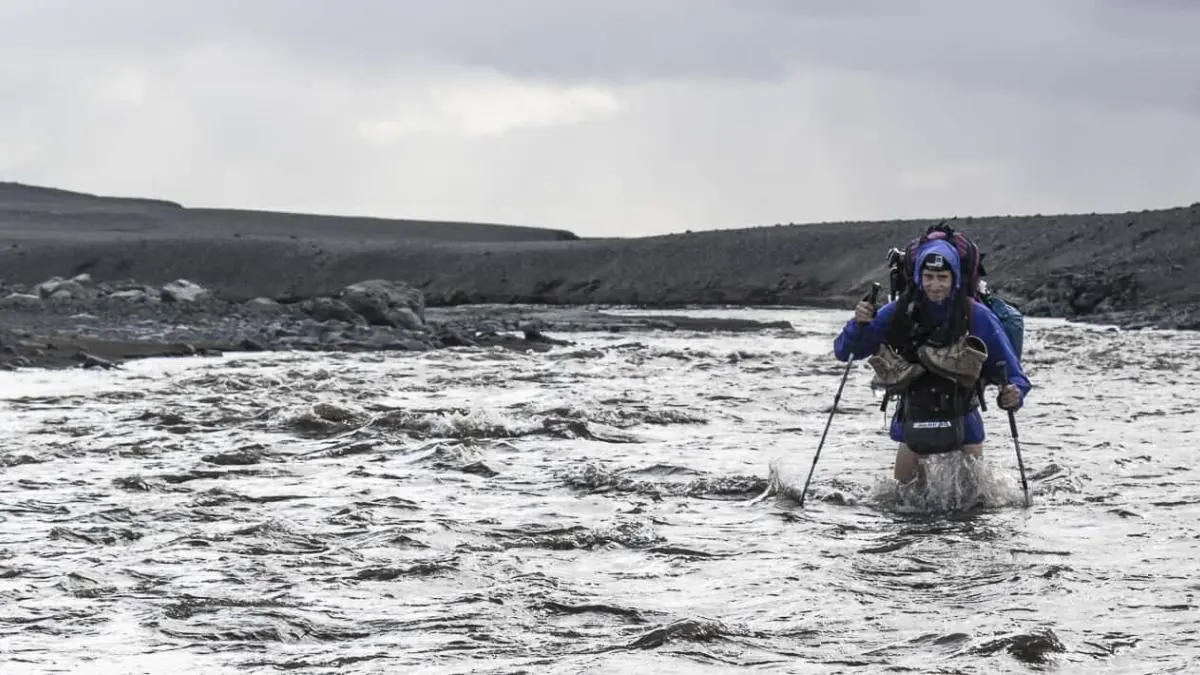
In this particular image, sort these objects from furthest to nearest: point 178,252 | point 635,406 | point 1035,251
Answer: point 178,252 < point 1035,251 < point 635,406

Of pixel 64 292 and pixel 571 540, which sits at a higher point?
pixel 64 292

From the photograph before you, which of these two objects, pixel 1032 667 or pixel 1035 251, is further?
pixel 1035 251

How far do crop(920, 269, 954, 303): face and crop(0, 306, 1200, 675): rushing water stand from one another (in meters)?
1.44

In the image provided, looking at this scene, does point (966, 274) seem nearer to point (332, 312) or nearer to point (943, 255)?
point (943, 255)

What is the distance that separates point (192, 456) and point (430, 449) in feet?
7.24

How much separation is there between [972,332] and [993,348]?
0.18 metres

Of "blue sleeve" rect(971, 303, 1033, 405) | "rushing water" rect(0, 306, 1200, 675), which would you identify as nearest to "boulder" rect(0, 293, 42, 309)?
"rushing water" rect(0, 306, 1200, 675)

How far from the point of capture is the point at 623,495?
13.2m

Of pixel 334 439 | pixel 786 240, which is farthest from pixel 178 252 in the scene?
pixel 334 439

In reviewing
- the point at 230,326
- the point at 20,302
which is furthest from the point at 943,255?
the point at 20,302

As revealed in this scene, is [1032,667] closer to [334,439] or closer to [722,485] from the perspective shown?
[722,485]

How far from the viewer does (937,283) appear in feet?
37.7

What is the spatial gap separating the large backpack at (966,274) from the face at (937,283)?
169mm

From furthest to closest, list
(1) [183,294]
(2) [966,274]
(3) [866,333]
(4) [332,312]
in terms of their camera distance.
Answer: (1) [183,294]
(4) [332,312]
(3) [866,333]
(2) [966,274]
